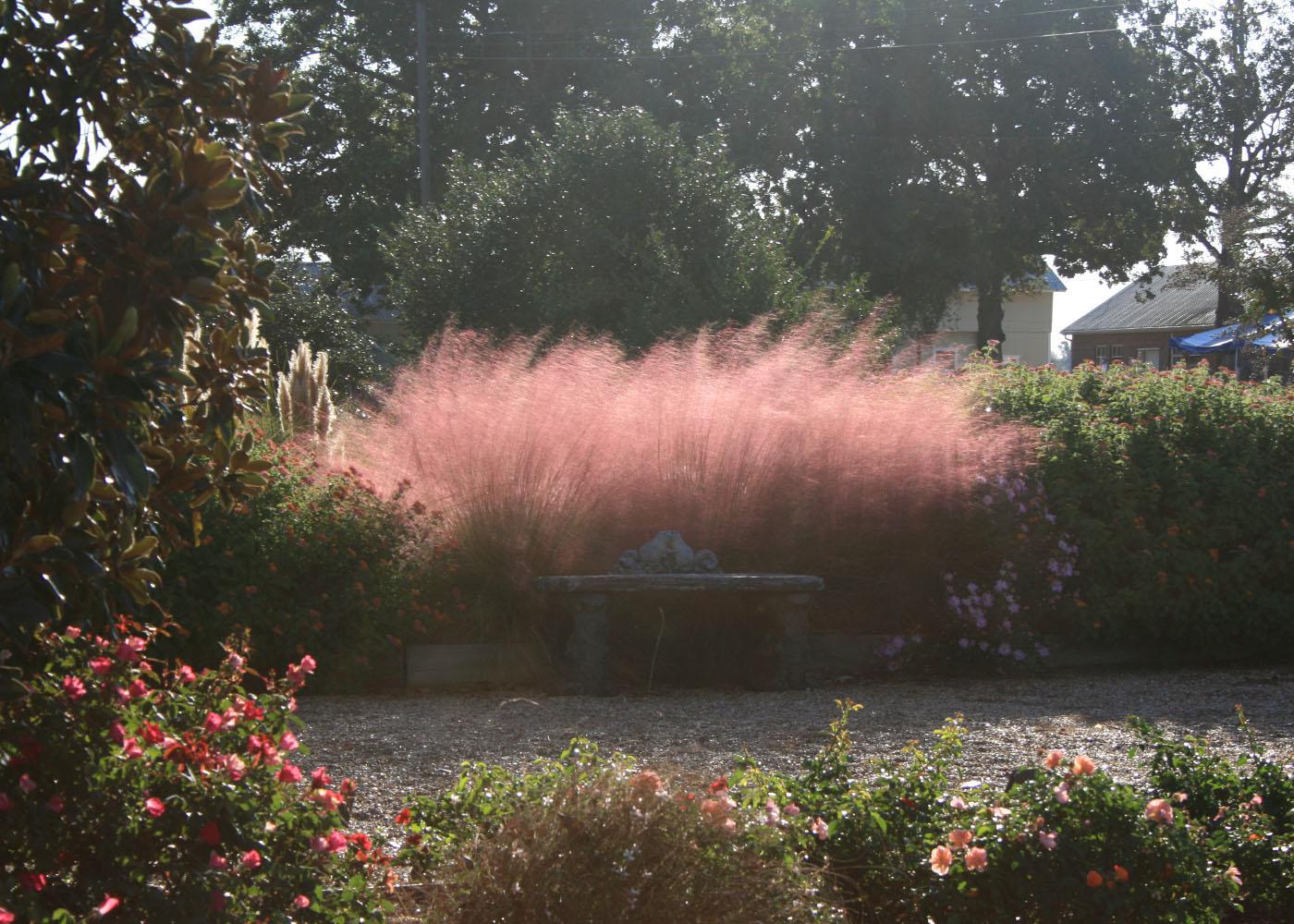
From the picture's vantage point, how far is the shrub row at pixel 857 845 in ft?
7.25

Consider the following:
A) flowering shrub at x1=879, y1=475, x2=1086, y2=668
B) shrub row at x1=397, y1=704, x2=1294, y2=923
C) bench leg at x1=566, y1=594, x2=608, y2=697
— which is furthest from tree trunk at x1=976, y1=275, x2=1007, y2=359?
shrub row at x1=397, y1=704, x2=1294, y2=923

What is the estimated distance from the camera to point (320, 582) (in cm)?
563

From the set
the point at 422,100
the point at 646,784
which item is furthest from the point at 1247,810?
the point at 422,100

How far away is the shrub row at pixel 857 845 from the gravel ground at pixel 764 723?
3.11 ft

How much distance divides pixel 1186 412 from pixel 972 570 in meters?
1.93

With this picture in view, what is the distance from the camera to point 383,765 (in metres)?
4.18

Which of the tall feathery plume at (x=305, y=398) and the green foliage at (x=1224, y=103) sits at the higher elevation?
the green foliage at (x=1224, y=103)

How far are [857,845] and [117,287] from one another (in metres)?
1.69

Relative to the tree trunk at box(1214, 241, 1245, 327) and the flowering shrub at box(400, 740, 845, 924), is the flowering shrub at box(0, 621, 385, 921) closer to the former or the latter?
the flowering shrub at box(400, 740, 845, 924)

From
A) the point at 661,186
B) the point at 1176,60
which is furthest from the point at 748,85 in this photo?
the point at 661,186

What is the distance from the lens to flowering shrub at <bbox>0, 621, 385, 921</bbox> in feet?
6.61

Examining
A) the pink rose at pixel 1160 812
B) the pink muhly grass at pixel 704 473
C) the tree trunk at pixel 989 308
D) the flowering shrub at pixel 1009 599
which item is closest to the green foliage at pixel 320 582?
the pink muhly grass at pixel 704 473

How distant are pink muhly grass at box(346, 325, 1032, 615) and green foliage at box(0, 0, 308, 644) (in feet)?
11.0

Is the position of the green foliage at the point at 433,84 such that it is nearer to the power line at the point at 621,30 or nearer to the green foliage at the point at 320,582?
the power line at the point at 621,30
